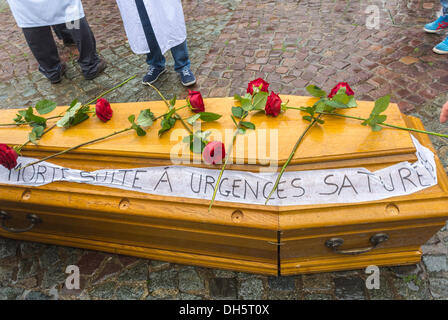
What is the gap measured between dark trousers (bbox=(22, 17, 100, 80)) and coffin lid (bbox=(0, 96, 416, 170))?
2.18 m

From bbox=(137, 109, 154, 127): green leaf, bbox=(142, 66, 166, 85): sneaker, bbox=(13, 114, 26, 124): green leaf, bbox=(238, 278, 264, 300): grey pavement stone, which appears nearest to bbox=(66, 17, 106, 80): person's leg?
bbox=(142, 66, 166, 85): sneaker

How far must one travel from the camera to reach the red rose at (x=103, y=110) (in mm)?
1726

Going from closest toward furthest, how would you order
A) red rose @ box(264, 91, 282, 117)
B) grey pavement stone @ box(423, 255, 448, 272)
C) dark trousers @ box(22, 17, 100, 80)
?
red rose @ box(264, 91, 282, 117) → grey pavement stone @ box(423, 255, 448, 272) → dark trousers @ box(22, 17, 100, 80)

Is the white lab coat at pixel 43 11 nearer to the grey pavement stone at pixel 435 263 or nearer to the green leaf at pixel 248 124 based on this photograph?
the green leaf at pixel 248 124

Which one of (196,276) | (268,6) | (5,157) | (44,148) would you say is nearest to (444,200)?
(196,276)

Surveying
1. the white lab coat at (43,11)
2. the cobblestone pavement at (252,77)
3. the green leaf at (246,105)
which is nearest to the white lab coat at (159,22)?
the cobblestone pavement at (252,77)

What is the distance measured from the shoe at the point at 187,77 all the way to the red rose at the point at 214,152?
2.20 m

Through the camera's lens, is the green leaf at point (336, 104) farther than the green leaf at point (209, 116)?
No

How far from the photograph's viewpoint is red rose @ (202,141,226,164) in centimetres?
135

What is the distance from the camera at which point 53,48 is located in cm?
367

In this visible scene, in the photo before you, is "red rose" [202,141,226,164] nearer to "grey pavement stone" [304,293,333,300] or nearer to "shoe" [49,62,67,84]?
"grey pavement stone" [304,293,333,300]

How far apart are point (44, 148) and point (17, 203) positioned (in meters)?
0.39

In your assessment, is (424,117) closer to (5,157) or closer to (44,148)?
(44,148)

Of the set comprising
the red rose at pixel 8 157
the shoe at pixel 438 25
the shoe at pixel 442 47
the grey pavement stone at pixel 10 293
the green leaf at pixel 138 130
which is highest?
the green leaf at pixel 138 130
